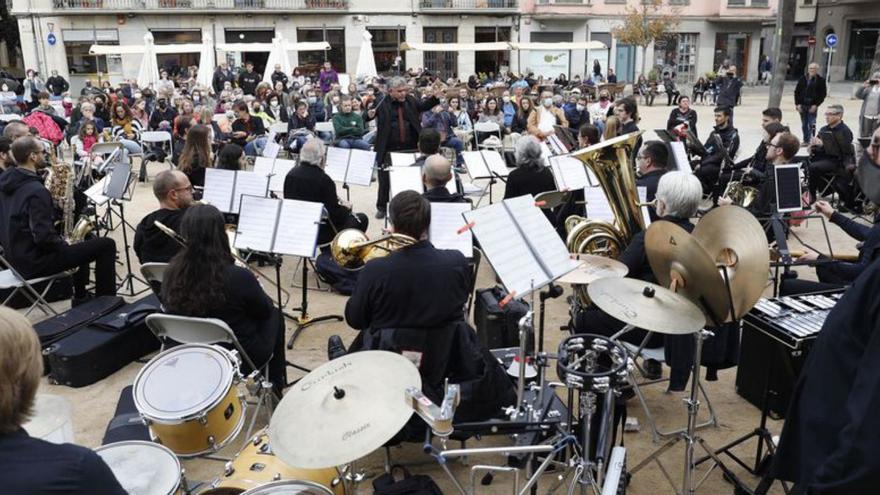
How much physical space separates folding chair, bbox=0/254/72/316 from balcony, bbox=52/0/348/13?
2749 centimetres

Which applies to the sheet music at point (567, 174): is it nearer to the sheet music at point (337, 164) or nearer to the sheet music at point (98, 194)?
the sheet music at point (337, 164)

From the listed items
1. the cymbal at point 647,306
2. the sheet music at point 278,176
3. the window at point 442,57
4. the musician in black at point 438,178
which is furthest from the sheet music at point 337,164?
the window at point 442,57

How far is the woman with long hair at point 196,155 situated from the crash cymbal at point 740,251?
5670mm

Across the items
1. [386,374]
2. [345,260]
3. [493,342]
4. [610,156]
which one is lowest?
[493,342]

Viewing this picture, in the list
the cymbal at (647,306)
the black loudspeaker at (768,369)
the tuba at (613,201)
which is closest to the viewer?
the cymbal at (647,306)

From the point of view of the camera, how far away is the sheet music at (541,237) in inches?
127

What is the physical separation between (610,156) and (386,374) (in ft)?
9.52

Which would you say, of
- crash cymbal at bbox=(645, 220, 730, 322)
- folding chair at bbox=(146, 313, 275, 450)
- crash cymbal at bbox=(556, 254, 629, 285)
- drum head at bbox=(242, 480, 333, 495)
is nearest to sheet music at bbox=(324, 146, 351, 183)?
folding chair at bbox=(146, 313, 275, 450)

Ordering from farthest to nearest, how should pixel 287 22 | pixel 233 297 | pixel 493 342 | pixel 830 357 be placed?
pixel 287 22 < pixel 493 342 < pixel 233 297 < pixel 830 357

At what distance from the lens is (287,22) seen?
105 ft

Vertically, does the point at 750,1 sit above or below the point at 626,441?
above

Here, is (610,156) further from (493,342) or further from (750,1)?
(750,1)

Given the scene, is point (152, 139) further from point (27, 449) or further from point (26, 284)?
point (27, 449)

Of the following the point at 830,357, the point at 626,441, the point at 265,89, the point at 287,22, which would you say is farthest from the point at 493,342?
the point at 287,22
